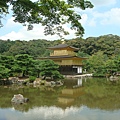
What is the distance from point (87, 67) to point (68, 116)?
86.6 ft

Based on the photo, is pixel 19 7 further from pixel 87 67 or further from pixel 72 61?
pixel 87 67

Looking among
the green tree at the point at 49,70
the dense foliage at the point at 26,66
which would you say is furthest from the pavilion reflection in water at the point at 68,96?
the dense foliage at the point at 26,66

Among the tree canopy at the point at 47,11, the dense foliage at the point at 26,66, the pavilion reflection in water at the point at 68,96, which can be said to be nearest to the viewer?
the tree canopy at the point at 47,11

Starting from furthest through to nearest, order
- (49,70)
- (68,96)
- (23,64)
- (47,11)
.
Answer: (23,64)
(49,70)
(68,96)
(47,11)

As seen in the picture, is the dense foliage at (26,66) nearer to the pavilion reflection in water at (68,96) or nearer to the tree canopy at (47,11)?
the pavilion reflection in water at (68,96)

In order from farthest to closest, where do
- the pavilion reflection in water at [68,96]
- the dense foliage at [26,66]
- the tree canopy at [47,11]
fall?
1. the dense foliage at [26,66]
2. the pavilion reflection in water at [68,96]
3. the tree canopy at [47,11]

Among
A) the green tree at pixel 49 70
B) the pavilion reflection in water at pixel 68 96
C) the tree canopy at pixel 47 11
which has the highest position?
the tree canopy at pixel 47 11

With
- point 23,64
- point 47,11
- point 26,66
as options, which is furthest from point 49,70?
point 47,11

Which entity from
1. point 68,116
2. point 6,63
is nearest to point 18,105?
point 68,116

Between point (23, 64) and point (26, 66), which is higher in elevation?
point (23, 64)

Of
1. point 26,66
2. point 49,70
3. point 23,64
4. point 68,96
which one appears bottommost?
point 68,96

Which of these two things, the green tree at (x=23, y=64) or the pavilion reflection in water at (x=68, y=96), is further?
the green tree at (x=23, y=64)

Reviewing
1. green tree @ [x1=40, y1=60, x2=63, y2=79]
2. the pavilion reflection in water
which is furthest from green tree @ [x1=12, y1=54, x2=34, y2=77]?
the pavilion reflection in water

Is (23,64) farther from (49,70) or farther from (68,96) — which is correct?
(68,96)
